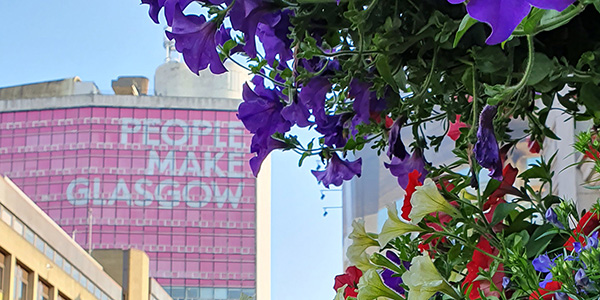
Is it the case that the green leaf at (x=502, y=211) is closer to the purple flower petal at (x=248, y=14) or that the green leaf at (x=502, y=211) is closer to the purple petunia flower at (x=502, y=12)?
the purple flower petal at (x=248, y=14)

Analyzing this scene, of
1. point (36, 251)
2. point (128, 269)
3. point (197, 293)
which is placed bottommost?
point (36, 251)

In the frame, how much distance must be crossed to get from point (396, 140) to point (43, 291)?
23.7 m

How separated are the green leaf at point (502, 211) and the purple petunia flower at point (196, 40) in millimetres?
311

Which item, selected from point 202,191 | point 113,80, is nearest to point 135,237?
point 202,191

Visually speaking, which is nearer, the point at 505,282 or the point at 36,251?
the point at 505,282

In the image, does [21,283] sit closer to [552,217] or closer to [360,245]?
[360,245]

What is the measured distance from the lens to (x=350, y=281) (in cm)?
112

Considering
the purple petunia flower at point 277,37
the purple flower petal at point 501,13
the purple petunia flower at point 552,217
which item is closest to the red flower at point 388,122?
the purple petunia flower at point 277,37

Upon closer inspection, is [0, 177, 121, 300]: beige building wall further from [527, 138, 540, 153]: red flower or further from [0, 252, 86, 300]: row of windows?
[527, 138, 540, 153]: red flower

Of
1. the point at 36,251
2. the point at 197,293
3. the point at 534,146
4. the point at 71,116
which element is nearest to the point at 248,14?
the point at 534,146

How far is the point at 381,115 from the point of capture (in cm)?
104

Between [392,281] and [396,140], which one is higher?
[396,140]

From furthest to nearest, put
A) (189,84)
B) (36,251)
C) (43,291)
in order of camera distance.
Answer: (189,84) → (43,291) → (36,251)

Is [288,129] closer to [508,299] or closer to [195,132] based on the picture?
[508,299]
